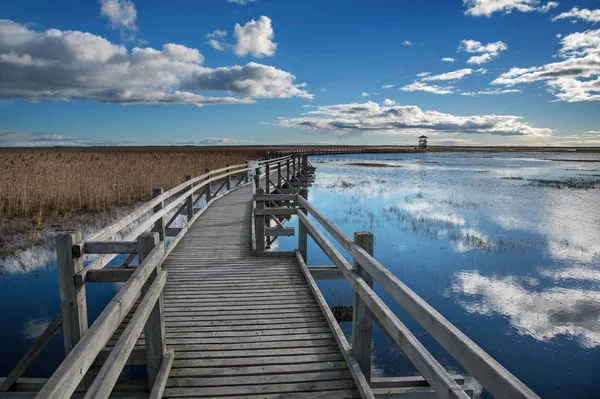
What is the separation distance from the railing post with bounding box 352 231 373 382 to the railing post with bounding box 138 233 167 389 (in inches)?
70.6

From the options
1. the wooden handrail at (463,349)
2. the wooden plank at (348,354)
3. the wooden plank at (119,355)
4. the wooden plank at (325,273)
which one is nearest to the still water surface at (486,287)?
the wooden plank at (325,273)

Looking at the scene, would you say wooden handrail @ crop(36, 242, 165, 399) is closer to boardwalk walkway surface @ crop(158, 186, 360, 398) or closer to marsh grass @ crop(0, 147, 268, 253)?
boardwalk walkway surface @ crop(158, 186, 360, 398)

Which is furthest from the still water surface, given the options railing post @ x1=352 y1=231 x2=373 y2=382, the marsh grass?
railing post @ x1=352 y1=231 x2=373 y2=382

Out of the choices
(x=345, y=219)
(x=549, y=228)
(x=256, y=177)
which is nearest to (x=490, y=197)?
(x=549, y=228)

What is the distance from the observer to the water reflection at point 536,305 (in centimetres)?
750

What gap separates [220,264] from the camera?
709cm

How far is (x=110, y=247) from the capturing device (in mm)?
3914

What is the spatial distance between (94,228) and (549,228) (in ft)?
56.4

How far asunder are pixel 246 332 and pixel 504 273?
8.83m

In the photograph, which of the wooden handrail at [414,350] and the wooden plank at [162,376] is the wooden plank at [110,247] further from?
the wooden handrail at [414,350]

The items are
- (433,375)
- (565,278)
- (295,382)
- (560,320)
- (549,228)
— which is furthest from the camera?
(549,228)

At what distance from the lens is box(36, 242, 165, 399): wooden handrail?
1.52 m

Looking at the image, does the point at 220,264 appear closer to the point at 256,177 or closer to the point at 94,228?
the point at 256,177

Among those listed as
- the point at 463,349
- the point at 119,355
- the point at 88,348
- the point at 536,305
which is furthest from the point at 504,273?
the point at 88,348
